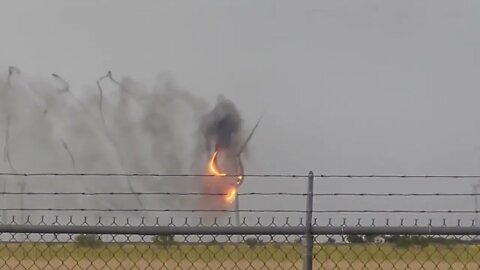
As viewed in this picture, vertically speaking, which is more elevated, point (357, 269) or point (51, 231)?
point (51, 231)

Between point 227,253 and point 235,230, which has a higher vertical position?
point 235,230

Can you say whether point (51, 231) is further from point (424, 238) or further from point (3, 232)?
point (424, 238)

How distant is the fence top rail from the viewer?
24.6ft

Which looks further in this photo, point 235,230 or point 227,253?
point 227,253

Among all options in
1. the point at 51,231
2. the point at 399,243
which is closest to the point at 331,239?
the point at 399,243

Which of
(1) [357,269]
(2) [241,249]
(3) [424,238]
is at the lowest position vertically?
(1) [357,269]

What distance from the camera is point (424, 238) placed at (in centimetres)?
858

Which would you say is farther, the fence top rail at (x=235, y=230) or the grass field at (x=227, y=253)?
the grass field at (x=227, y=253)

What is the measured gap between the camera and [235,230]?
749cm

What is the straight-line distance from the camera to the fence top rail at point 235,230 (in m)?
7.50

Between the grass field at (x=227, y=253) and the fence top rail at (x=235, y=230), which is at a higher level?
the fence top rail at (x=235, y=230)

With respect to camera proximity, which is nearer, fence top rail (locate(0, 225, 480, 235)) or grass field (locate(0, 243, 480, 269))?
fence top rail (locate(0, 225, 480, 235))

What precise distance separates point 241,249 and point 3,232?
3119mm

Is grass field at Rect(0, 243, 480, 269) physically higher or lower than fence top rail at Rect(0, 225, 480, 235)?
lower
